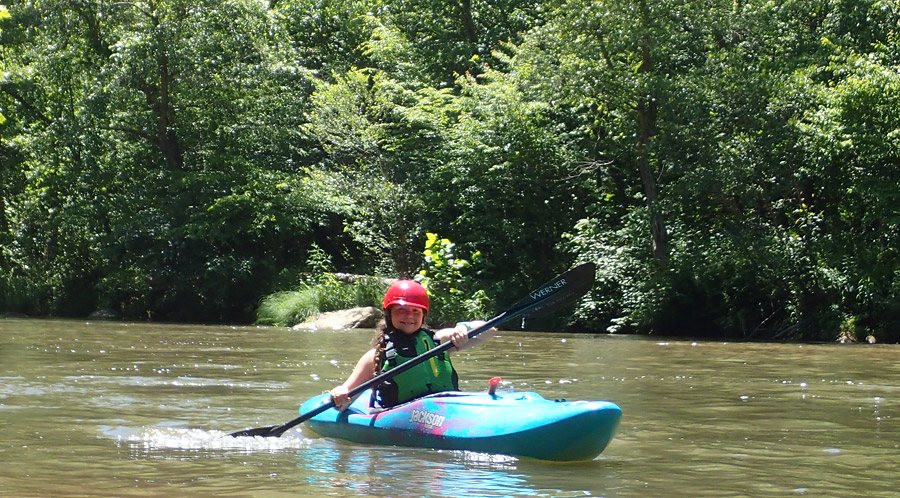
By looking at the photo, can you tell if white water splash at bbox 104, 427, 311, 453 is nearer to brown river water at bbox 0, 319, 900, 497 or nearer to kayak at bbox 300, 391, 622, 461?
brown river water at bbox 0, 319, 900, 497

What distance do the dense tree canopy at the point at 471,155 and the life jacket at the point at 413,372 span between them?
11.1 metres

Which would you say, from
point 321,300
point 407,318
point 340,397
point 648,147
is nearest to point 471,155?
point 648,147

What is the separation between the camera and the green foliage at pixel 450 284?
19.8 meters

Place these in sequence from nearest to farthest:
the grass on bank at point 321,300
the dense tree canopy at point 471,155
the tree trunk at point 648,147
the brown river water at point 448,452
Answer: the brown river water at point 448,452 < the dense tree canopy at point 471,155 < the tree trunk at point 648,147 < the grass on bank at point 321,300

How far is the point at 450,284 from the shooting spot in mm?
20797

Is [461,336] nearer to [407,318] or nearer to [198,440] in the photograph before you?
[407,318]

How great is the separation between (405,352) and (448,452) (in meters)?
0.77

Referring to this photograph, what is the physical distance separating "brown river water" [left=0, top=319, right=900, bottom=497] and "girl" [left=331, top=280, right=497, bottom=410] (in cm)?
45

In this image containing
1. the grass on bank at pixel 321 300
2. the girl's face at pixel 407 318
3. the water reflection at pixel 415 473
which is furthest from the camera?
the grass on bank at pixel 321 300

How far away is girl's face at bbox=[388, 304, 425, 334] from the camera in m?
6.40

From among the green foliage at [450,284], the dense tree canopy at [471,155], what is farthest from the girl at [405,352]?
the green foliage at [450,284]

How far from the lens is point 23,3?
82.0ft

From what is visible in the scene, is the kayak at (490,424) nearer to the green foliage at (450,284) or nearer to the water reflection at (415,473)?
the water reflection at (415,473)

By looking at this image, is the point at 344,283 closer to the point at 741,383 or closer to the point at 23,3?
the point at 23,3
